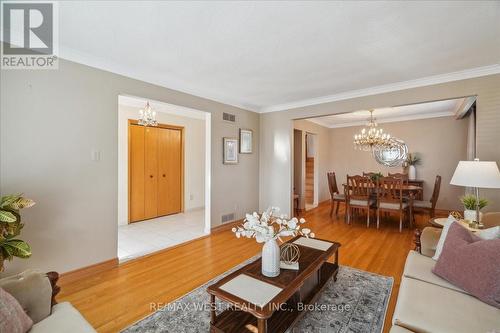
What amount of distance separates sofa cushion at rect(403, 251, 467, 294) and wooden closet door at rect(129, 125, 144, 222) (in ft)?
15.4

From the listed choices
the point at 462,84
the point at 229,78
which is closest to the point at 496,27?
the point at 462,84

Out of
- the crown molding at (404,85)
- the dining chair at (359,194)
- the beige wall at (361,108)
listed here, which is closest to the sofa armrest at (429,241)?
the beige wall at (361,108)

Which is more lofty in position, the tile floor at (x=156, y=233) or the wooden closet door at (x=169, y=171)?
the wooden closet door at (x=169, y=171)

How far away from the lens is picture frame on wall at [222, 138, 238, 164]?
423 cm

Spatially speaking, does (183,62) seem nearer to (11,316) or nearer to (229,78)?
(229,78)

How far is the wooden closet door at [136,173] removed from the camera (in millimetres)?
4664

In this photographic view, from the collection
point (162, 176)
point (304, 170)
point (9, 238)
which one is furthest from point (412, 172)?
point (9, 238)

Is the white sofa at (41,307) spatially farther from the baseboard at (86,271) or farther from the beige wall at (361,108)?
the beige wall at (361,108)

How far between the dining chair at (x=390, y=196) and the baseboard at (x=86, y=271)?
14.2 feet

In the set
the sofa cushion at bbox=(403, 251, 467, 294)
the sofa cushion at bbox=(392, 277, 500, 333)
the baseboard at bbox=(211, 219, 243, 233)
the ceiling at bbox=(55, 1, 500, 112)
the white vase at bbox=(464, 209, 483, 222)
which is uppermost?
the ceiling at bbox=(55, 1, 500, 112)

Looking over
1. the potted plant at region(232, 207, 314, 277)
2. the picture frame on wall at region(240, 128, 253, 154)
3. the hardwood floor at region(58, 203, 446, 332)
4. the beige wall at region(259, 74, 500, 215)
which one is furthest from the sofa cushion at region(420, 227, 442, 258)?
the picture frame on wall at region(240, 128, 253, 154)

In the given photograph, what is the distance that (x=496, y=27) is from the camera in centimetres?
199

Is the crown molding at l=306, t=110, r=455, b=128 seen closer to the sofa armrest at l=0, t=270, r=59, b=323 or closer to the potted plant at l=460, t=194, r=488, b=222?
the potted plant at l=460, t=194, r=488, b=222

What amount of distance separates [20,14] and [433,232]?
4048 millimetres
